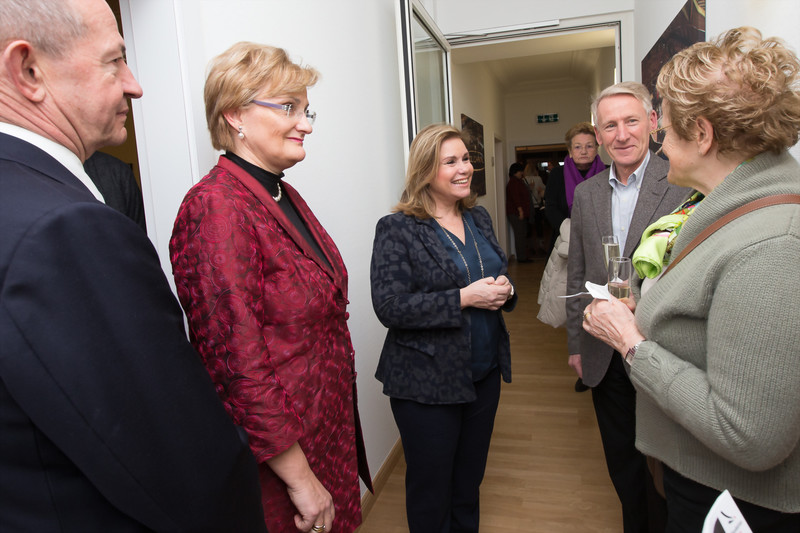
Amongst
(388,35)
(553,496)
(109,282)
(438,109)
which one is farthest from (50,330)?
(438,109)

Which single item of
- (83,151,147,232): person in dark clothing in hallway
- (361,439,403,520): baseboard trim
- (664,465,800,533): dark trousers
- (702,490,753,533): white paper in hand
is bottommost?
(361,439,403,520): baseboard trim

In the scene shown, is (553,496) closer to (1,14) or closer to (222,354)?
(222,354)

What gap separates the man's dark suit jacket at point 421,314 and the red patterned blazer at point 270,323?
48cm

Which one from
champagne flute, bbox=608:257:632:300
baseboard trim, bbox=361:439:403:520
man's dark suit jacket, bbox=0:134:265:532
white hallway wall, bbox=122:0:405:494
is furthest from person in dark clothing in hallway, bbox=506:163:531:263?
man's dark suit jacket, bbox=0:134:265:532

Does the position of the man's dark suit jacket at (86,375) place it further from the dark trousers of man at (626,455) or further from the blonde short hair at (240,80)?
the dark trousers of man at (626,455)

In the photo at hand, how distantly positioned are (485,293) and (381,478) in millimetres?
1503

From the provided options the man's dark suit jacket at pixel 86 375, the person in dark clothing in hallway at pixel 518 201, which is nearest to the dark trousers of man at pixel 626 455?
the man's dark suit jacket at pixel 86 375

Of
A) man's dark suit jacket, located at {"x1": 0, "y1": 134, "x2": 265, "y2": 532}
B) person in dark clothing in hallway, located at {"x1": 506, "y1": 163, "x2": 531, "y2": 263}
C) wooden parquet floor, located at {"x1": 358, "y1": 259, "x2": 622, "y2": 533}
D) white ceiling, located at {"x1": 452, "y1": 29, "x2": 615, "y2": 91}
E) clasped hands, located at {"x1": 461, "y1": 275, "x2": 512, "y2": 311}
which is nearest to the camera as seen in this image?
man's dark suit jacket, located at {"x1": 0, "y1": 134, "x2": 265, "y2": 532}

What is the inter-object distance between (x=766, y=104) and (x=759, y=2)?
0.94m

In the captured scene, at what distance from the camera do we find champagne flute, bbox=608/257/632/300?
1.38m

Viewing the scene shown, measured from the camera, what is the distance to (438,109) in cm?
390

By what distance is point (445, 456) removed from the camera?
192 cm

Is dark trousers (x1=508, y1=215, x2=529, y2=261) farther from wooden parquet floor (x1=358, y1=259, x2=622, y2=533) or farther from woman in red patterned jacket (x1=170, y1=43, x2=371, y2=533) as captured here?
woman in red patterned jacket (x1=170, y1=43, x2=371, y2=533)

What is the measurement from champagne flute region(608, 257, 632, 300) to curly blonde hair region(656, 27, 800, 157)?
38cm
